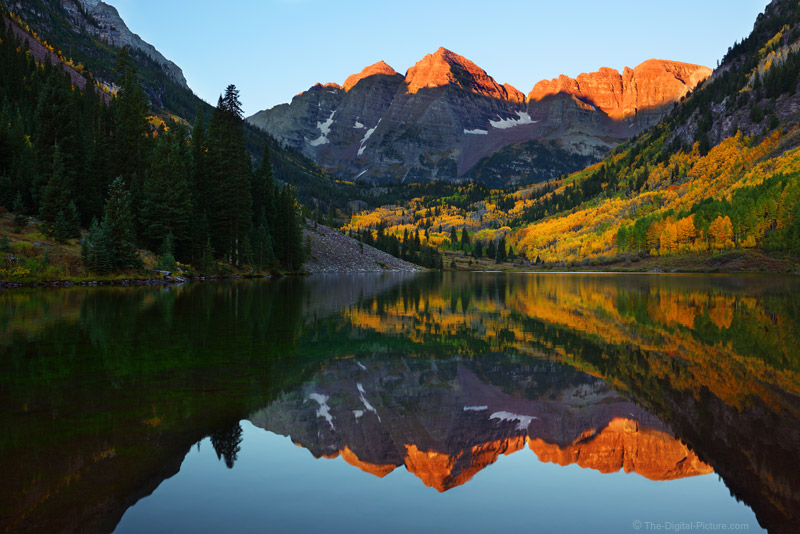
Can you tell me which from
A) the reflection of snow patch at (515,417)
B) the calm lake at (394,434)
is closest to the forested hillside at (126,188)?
the calm lake at (394,434)

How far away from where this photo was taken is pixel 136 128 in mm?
67938

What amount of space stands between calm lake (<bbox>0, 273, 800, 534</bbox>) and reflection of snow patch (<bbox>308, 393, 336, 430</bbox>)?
0.06 meters

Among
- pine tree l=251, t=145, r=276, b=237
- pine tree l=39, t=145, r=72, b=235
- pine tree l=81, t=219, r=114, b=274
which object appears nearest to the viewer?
pine tree l=81, t=219, r=114, b=274

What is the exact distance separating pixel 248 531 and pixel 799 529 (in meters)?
6.63

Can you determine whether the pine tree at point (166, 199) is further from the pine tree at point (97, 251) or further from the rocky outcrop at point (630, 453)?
the rocky outcrop at point (630, 453)

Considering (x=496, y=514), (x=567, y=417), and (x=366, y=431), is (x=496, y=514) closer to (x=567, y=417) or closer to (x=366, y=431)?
(x=366, y=431)

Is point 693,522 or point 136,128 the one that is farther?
point 136,128

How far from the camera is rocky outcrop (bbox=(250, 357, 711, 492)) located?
7.96 metres

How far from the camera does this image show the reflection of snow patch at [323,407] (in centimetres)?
995

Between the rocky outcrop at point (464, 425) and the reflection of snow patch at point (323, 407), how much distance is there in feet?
0.07

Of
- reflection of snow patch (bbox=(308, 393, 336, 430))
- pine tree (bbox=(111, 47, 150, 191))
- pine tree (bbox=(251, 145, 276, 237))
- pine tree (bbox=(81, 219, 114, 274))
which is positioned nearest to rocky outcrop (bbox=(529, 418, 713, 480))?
reflection of snow patch (bbox=(308, 393, 336, 430))

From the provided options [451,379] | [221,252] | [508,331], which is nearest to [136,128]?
[221,252]

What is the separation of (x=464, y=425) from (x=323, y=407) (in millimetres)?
3250

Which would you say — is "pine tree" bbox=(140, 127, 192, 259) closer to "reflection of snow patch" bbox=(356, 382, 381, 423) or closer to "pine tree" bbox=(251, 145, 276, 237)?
"pine tree" bbox=(251, 145, 276, 237)
